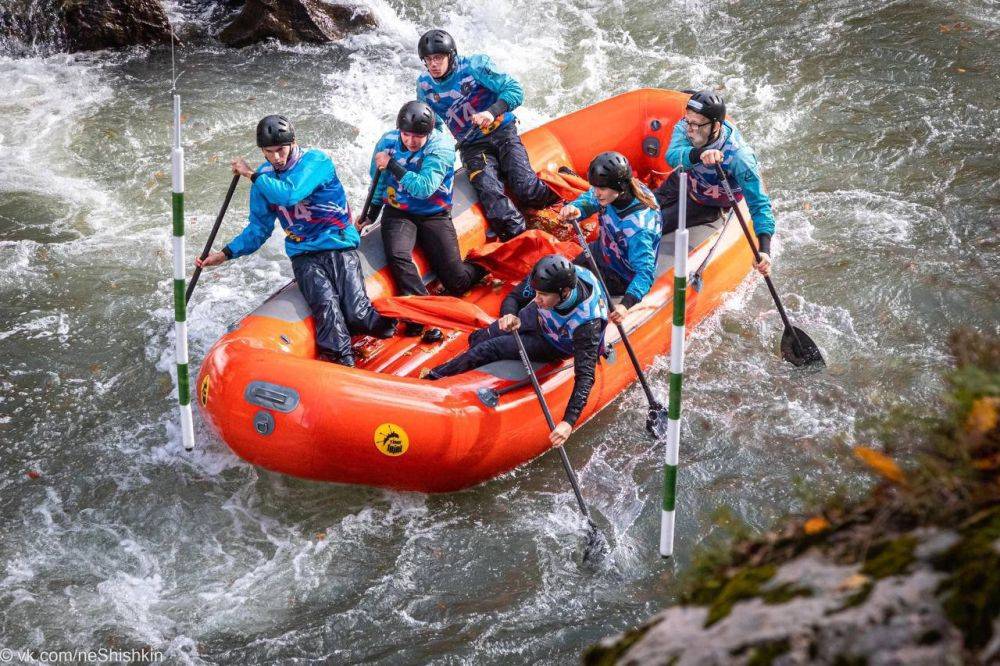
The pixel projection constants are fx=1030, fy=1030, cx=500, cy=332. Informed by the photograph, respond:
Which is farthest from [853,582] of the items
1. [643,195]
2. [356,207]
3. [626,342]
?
[356,207]

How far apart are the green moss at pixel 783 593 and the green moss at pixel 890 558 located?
152 millimetres

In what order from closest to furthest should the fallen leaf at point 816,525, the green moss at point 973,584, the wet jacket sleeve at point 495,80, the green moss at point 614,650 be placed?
the green moss at point 973,584, the green moss at point 614,650, the fallen leaf at point 816,525, the wet jacket sleeve at point 495,80

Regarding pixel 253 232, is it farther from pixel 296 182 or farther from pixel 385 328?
pixel 385 328

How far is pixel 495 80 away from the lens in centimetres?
707

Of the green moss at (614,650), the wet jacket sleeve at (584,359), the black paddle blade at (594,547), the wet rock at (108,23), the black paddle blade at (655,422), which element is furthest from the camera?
the wet rock at (108,23)

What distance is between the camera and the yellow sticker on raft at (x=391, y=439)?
213 inches

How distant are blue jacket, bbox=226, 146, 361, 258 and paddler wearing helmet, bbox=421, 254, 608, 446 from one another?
3.34ft

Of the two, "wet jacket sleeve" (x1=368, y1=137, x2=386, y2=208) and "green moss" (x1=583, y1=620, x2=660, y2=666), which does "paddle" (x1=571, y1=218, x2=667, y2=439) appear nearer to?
"wet jacket sleeve" (x1=368, y1=137, x2=386, y2=208)

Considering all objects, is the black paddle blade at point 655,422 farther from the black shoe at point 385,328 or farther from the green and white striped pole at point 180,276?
the green and white striped pole at point 180,276

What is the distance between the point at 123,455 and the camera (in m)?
6.22

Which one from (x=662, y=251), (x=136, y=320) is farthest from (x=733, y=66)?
(x=136, y=320)

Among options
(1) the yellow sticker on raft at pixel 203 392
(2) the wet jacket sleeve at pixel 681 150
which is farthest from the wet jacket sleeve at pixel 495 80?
(1) the yellow sticker on raft at pixel 203 392

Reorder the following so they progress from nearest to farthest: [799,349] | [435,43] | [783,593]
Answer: [783,593], [799,349], [435,43]

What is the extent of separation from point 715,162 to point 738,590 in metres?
4.05
